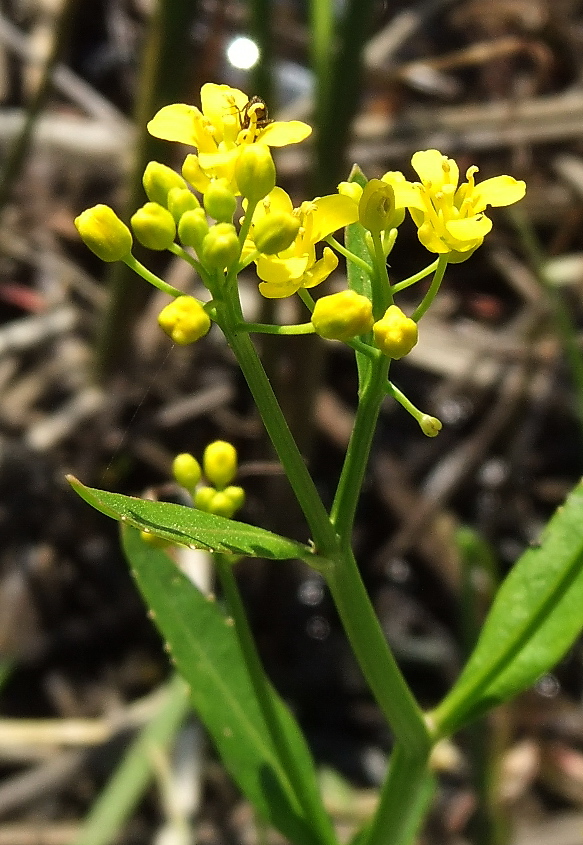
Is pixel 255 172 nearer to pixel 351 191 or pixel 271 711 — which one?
pixel 351 191

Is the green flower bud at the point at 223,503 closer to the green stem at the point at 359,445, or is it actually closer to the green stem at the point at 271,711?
the green stem at the point at 271,711

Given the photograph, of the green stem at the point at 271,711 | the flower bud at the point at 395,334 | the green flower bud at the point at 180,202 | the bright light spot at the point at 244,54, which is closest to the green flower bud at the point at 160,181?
the green flower bud at the point at 180,202

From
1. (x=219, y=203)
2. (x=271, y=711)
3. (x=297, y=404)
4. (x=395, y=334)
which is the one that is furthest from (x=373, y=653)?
(x=297, y=404)

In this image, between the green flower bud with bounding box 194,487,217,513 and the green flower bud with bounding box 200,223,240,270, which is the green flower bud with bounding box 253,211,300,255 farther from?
the green flower bud with bounding box 194,487,217,513

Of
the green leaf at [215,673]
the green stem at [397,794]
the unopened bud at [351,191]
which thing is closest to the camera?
the unopened bud at [351,191]

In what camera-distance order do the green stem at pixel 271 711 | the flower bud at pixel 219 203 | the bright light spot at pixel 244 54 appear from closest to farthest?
the flower bud at pixel 219 203
the green stem at pixel 271 711
the bright light spot at pixel 244 54

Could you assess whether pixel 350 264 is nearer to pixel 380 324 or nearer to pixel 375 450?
pixel 380 324
